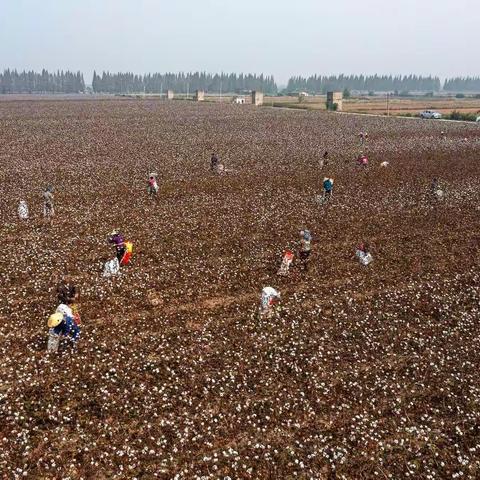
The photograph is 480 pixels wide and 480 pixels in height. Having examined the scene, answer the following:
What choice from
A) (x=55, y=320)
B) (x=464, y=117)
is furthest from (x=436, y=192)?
(x=464, y=117)

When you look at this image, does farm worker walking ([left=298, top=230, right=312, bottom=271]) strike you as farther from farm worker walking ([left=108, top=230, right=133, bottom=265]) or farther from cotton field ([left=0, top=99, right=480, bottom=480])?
farm worker walking ([left=108, top=230, right=133, bottom=265])

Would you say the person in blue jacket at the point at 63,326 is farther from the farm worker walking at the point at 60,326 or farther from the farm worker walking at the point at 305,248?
the farm worker walking at the point at 305,248

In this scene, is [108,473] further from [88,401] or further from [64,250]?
[64,250]

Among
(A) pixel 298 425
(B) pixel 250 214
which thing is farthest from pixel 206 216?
(A) pixel 298 425

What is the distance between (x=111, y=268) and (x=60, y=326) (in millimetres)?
5410

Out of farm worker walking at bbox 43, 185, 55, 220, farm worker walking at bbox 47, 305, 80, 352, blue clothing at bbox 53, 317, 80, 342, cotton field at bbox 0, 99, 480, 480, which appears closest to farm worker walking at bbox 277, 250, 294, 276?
cotton field at bbox 0, 99, 480, 480

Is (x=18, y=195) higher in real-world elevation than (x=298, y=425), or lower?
A: higher

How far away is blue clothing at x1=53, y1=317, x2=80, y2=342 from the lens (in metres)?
13.5

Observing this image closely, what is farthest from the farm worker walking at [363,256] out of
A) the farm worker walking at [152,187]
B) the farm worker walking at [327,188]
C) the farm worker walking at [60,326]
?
the farm worker walking at [152,187]

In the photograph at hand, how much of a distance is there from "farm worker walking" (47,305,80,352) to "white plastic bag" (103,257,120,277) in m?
4.82

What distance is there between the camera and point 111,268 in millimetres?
18656

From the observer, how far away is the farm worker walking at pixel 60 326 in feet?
43.1

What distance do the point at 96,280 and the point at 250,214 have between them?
40.3 feet

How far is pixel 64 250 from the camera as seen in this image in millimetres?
21172
